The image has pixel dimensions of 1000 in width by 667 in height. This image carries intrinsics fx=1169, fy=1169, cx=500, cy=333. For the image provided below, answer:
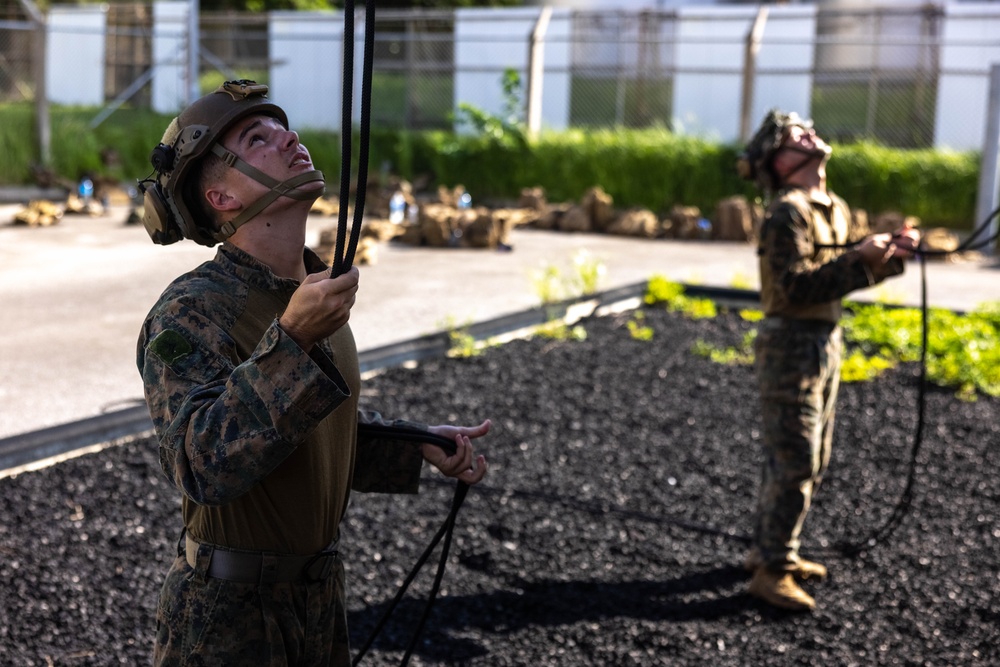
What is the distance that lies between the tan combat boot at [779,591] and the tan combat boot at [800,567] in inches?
1.3

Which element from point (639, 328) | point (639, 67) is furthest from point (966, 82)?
point (639, 328)

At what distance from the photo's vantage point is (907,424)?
686cm

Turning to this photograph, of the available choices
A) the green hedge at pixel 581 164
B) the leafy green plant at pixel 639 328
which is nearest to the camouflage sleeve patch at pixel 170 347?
the leafy green plant at pixel 639 328

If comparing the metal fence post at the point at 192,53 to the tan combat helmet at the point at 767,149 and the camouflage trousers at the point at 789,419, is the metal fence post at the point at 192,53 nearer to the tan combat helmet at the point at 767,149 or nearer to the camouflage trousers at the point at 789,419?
the tan combat helmet at the point at 767,149

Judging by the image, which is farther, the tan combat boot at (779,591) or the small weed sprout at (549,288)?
the small weed sprout at (549,288)

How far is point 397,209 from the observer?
1533cm

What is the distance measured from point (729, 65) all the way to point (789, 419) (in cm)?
1775

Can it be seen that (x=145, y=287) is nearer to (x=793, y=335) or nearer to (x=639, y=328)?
(x=639, y=328)

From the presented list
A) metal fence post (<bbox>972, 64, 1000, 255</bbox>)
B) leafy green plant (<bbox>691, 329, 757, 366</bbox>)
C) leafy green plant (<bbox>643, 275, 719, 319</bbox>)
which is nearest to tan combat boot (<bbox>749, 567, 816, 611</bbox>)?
leafy green plant (<bbox>691, 329, 757, 366</bbox>)

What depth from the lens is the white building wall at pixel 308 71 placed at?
24.1 meters

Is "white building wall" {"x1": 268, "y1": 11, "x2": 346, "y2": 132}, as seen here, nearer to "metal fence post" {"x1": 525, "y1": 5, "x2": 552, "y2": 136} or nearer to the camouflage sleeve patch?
"metal fence post" {"x1": 525, "y1": 5, "x2": 552, "y2": 136}

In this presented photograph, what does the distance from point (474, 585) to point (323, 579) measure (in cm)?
222

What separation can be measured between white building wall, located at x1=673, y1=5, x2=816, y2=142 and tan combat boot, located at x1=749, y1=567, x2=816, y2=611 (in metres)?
15.5

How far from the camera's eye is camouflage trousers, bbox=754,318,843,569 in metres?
4.52
